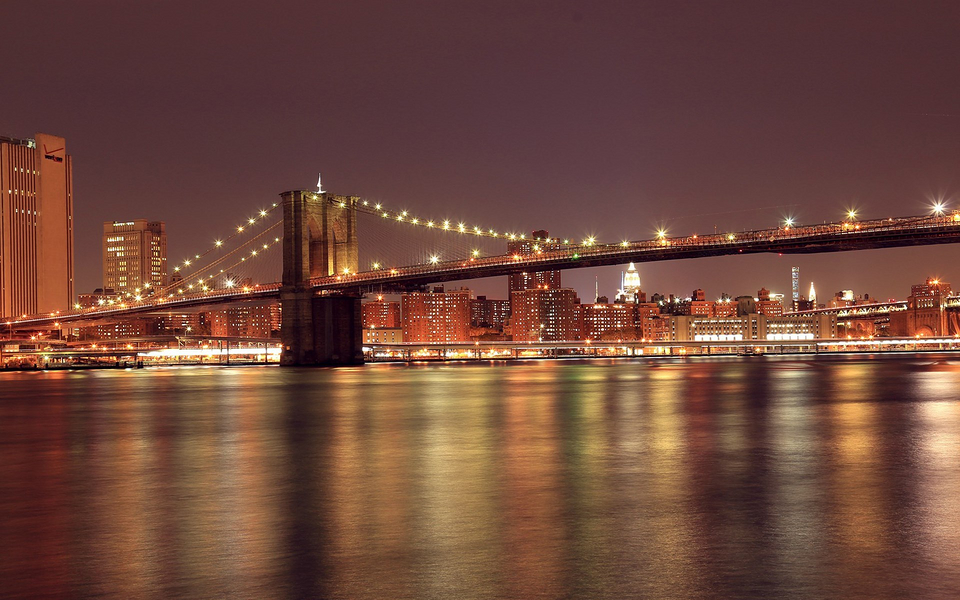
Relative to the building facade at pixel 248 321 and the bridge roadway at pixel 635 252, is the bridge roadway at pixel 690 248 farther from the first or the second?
the building facade at pixel 248 321

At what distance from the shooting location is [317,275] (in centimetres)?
7794

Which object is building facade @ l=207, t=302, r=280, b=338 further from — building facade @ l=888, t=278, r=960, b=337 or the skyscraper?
building facade @ l=888, t=278, r=960, b=337

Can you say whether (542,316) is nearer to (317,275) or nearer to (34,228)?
(34,228)

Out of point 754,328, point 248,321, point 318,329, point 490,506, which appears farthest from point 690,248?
point 248,321

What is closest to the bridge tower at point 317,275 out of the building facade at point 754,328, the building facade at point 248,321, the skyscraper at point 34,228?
the building facade at point 248,321

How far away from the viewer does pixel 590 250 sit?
222ft

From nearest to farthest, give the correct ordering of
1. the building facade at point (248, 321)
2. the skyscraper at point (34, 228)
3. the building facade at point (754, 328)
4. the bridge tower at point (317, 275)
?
the bridge tower at point (317, 275), the building facade at point (754, 328), the skyscraper at point (34, 228), the building facade at point (248, 321)

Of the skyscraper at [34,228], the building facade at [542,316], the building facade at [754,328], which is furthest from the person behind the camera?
the building facade at [542,316]

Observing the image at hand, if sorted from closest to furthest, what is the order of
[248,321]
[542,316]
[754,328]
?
[754,328] → [248,321] → [542,316]

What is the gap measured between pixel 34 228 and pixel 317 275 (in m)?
113

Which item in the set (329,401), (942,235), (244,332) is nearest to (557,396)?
(329,401)

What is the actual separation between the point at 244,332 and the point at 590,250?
401 feet

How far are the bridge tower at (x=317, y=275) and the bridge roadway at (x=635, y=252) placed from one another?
157cm

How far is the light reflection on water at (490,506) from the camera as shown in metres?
A: 8.05
